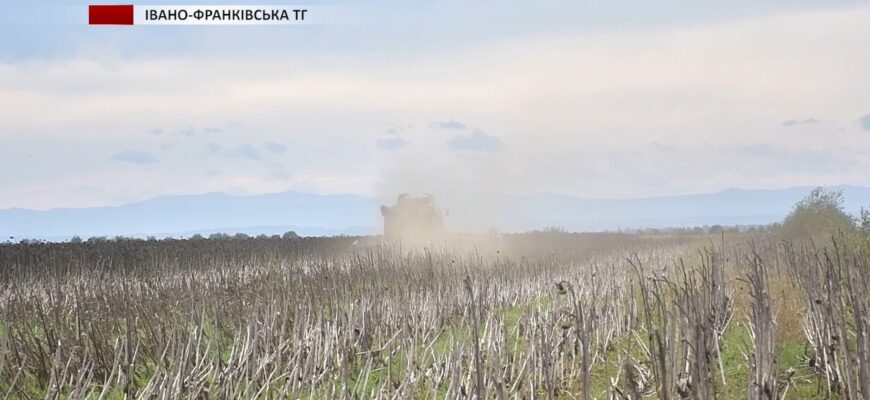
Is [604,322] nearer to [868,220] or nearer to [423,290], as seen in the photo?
[423,290]

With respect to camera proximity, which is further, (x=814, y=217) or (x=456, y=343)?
(x=814, y=217)

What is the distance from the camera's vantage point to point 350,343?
29.8 feet

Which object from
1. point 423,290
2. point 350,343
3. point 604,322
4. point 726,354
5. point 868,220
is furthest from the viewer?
point 868,220

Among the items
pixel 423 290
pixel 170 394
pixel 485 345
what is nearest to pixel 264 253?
pixel 423 290

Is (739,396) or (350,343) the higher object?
(350,343)

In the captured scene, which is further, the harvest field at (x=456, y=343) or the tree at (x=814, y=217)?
the tree at (x=814, y=217)

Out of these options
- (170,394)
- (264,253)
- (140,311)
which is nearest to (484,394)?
(170,394)

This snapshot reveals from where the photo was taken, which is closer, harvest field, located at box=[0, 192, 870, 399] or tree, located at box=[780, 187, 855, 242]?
harvest field, located at box=[0, 192, 870, 399]

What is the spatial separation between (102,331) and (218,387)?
10.5 feet

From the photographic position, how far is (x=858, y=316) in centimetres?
565

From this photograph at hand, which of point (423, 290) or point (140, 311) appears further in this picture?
point (423, 290)

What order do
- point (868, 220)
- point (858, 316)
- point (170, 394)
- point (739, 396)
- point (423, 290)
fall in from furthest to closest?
point (868, 220), point (423, 290), point (739, 396), point (858, 316), point (170, 394)

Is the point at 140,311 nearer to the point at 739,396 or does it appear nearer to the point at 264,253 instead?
the point at 739,396

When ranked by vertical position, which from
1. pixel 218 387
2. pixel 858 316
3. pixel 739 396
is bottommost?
pixel 739 396
